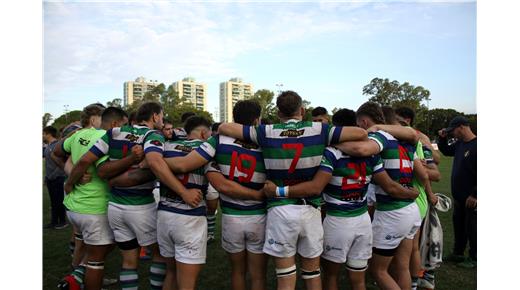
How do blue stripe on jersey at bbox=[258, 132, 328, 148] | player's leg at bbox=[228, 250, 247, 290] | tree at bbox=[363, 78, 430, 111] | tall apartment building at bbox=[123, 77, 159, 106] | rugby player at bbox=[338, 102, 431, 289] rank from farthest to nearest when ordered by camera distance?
tall apartment building at bbox=[123, 77, 159, 106], tree at bbox=[363, 78, 430, 111], rugby player at bbox=[338, 102, 431, 289], player's leg at bbox=[228, 250, 247, 290], blue stripe on jersey at bbox=[258, 132, 328, 148]

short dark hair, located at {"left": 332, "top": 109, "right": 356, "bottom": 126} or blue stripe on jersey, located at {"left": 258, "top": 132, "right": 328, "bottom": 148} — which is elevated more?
short dark hair, located at {"left": 332, "top": 109, "right": 356, "bottom": 126}

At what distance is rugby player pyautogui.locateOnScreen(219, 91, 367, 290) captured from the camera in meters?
3.27

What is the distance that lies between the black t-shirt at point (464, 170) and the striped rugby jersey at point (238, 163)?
416cm

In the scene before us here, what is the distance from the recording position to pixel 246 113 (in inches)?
140

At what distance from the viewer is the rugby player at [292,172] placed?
327 cm

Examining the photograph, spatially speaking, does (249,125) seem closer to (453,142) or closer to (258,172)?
(258,172)

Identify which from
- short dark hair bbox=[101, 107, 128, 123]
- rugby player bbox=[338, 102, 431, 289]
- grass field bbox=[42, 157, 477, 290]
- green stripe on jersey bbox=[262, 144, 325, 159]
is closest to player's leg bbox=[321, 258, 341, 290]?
rugby player bbox=[338, 102, 431, 289]

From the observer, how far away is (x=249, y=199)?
345 centimetres

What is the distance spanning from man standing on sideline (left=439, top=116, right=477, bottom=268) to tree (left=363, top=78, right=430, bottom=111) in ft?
143

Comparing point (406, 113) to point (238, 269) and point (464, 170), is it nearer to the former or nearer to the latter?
point (464, 170)

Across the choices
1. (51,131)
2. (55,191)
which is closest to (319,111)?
(55,191)

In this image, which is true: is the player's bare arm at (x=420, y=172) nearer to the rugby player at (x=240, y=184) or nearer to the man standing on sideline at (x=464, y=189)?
the rugby player at (x=240, y=184)

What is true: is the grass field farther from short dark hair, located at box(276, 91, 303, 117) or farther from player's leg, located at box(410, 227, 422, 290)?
short dark hair, located at box(276, 91, 303, 117)
